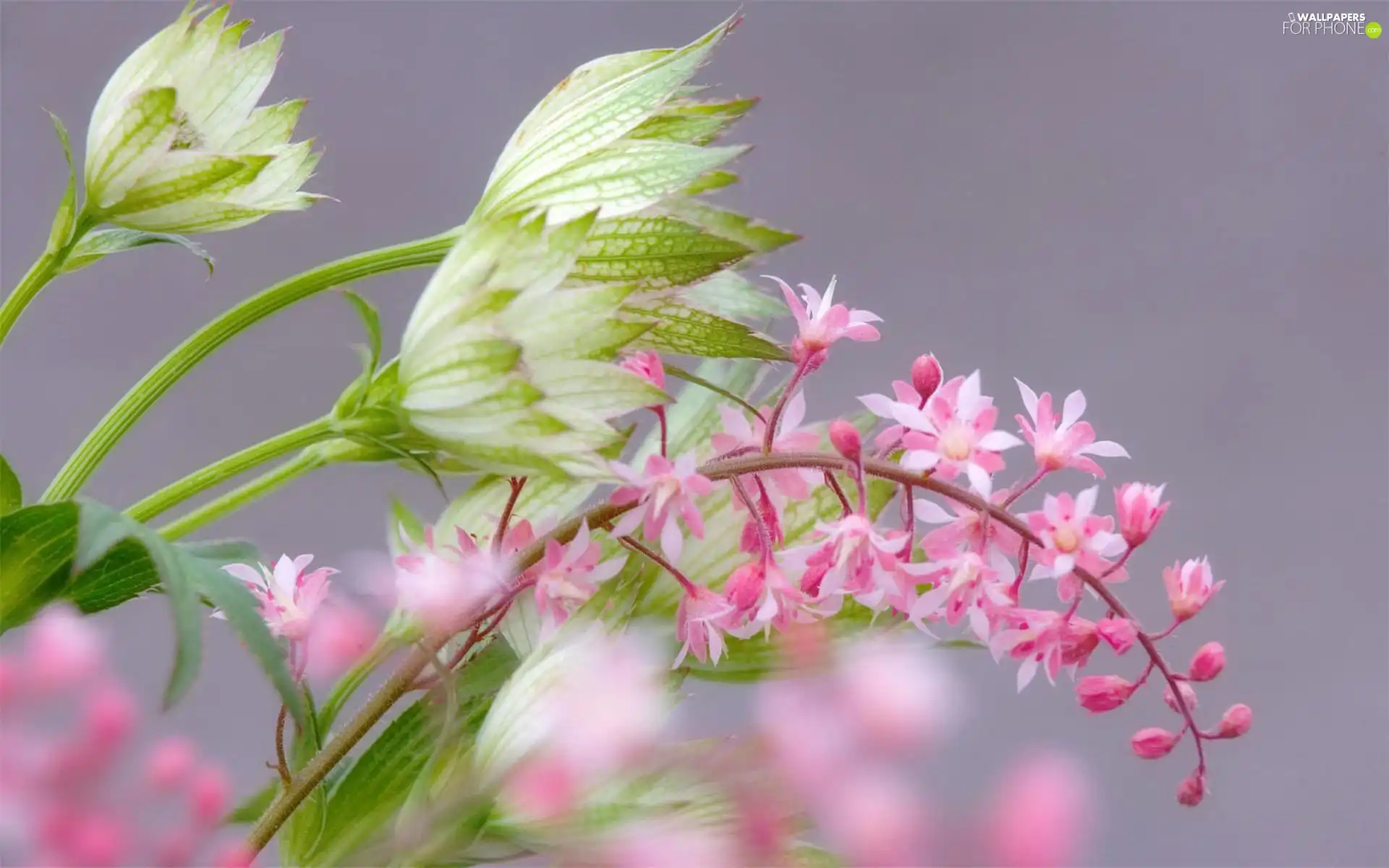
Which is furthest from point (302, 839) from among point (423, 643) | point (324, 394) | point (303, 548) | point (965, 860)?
point (324, 394)

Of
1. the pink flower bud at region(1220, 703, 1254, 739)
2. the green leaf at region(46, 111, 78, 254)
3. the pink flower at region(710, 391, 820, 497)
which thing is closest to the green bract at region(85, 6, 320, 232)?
the green leaf at region(46, 111, 78, 254)

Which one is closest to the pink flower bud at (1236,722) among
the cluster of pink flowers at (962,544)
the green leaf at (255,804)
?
the cluster of pink flowers at (962,544)

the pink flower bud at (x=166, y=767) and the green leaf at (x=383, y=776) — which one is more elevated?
the pink flower bud at (x=166, y=767)

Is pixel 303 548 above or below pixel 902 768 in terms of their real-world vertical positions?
below

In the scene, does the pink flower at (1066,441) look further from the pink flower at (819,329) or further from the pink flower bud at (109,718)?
the pink flower bud at (109,718)

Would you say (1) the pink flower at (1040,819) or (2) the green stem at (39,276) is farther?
(2) the green stem at (39,276)

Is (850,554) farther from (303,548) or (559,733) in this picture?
(303,548)

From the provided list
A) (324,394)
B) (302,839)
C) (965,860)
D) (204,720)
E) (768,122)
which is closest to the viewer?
(965,860)
